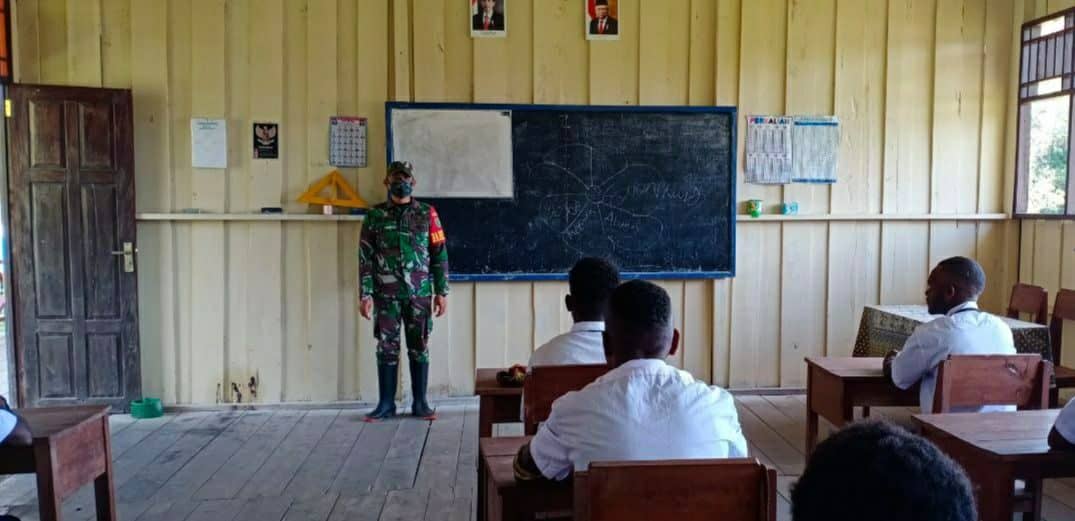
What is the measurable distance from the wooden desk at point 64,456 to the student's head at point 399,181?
2302mm

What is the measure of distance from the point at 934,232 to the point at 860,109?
1.05 metres

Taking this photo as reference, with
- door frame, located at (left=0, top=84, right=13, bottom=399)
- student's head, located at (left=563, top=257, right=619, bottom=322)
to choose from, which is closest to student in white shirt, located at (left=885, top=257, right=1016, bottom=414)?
student's head, located at (left=563, top=257, right=619, bottom=322)

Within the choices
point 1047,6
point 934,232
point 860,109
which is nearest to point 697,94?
point 860,109

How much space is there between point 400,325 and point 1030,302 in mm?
3924

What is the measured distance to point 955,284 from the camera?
2.89 m

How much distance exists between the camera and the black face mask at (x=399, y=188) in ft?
15.0

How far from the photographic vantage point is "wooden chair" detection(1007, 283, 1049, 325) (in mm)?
4488

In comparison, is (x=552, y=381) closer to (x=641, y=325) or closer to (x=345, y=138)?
(x=641, y=325)

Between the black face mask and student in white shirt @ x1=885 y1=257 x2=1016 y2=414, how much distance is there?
2.89 metres

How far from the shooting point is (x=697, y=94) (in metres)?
5.18

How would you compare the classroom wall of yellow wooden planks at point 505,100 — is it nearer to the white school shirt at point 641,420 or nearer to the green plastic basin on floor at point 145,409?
the green plastic basin on floor at point 145,409

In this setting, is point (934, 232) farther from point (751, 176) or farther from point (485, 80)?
point (485, 80)

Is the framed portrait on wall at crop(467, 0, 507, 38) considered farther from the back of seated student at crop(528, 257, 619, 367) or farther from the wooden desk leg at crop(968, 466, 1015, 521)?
the wooden desk leg at crop(968, 466, 1015, 521)

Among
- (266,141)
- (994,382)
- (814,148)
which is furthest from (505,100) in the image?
(994,382)
